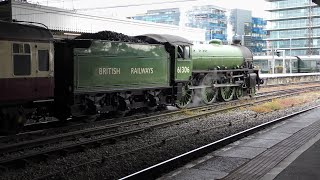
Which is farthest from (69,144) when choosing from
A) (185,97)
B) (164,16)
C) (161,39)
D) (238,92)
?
(164,16)

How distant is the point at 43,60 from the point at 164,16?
6019cm

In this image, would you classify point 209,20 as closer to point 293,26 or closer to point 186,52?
point 293,26

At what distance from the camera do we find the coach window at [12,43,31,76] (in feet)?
32.4

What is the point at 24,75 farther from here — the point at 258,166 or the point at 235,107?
the point at 235,107

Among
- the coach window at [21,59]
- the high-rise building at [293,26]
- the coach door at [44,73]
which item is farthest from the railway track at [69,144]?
the high-rise building at [293,26]

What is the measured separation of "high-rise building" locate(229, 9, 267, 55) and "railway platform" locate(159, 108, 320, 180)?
311 feet

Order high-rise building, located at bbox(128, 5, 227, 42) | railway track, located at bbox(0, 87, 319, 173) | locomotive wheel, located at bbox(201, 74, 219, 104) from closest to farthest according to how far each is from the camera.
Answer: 1. railway track, located at bbox(0, 87, 319, 173)
2. locomotive wheel, located at bbox(201, 74, 219, 104)
3. high-rise building, located at bbox(128, 5, 227, 42)

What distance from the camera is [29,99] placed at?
10344mm

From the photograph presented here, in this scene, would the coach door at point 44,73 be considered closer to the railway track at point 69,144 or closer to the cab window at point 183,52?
the railway track at point 69,144

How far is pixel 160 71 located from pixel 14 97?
6.42 metres

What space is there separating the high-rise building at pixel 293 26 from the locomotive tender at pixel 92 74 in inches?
3882

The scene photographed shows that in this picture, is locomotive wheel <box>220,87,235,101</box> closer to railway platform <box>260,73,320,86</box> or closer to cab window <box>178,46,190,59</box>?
cab window <box>178,46,190,59</box>

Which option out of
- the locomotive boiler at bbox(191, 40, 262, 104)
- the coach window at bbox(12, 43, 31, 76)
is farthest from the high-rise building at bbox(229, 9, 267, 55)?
the coach window at bbox(12, 43, 31, 76)

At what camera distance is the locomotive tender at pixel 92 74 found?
32.7 feet
